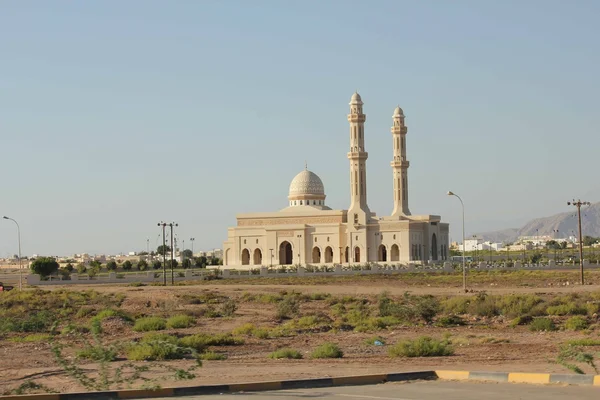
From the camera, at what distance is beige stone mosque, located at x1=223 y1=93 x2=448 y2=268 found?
82.5m

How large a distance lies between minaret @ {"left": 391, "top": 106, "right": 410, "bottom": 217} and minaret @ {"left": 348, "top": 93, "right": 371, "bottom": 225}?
290cm

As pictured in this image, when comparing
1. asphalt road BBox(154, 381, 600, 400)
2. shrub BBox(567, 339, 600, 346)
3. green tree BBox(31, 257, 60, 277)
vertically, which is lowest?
asphalt road BBox(154, 381, 600, 400)

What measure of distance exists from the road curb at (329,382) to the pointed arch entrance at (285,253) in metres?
74.0

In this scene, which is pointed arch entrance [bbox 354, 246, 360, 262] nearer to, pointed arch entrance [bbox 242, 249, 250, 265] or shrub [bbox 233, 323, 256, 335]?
pointed arch entrance [bbox 242, 249, 250, 265]

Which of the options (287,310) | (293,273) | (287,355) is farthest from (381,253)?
(287,355)

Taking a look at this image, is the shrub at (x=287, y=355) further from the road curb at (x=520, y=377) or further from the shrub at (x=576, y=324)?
the shrub at (x=576, y=324)

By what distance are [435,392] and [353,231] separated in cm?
7082

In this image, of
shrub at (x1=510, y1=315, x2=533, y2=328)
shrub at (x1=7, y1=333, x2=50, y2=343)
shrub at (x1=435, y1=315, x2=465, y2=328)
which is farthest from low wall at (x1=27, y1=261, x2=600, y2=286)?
shrub at (x1=510, y1=315, x2=533, y2=328)

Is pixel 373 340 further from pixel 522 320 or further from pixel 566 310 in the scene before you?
pixel 566 310

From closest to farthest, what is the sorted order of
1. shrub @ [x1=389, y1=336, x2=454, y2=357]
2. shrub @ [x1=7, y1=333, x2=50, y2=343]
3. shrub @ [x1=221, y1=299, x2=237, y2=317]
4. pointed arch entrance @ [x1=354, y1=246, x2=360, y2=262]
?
shrub @ [x1=389, y1=336, x2=454, y2=357], shrub @ [x1=7, y1=333, x2=50, y2=343], shrub @ [x1=221, y1=299, x2=237, y2=317], pointed arch entrance @ [x1=354, y1=246, x2=360, y2=262]

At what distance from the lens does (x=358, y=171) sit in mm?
83250

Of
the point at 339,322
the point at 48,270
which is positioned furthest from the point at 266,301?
the point at 48,270

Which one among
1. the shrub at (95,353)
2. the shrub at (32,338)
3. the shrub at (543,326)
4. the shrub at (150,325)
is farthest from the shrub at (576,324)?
the shrub at (32,338)

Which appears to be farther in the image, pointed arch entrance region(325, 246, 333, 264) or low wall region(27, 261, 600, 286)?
pointed arch entrance region(325, 246, 333, 264)
